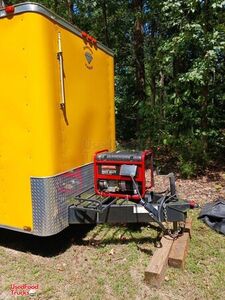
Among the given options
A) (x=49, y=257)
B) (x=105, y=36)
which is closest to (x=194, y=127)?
(x=49, y=257)

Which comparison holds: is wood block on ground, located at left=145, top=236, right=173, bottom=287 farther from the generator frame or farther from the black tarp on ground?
the black tarp on ground

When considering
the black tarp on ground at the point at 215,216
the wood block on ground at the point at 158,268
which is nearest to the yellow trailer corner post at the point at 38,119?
the wood block on ground at the point at 158,268

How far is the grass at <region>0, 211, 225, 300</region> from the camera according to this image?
3.03 meters

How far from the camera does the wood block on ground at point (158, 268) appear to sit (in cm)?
304

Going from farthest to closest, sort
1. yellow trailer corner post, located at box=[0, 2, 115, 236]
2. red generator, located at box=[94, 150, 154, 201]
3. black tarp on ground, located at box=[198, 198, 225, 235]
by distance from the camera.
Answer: black tarp on ground, located at box=[198, 198, 225, 235] → red generator, located at box=[94, 150, 154, 201] → yellow trailer corner post, located at box=[0, 2, 115, 236]

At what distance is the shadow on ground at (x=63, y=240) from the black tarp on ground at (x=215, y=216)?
2.42ft

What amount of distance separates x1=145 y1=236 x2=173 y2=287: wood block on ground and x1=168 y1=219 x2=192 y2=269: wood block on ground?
0.21ft

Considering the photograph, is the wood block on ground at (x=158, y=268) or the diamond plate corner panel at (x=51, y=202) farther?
the diamond plate corner panel at (x=51, y=202)

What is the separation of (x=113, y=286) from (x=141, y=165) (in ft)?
4.52

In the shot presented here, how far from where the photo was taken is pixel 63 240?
13.8 feet

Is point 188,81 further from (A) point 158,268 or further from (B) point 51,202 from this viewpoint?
(A) point 158,268

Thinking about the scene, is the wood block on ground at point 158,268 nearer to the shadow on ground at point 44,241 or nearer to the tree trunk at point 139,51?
the shadow on ground at point 44,241
